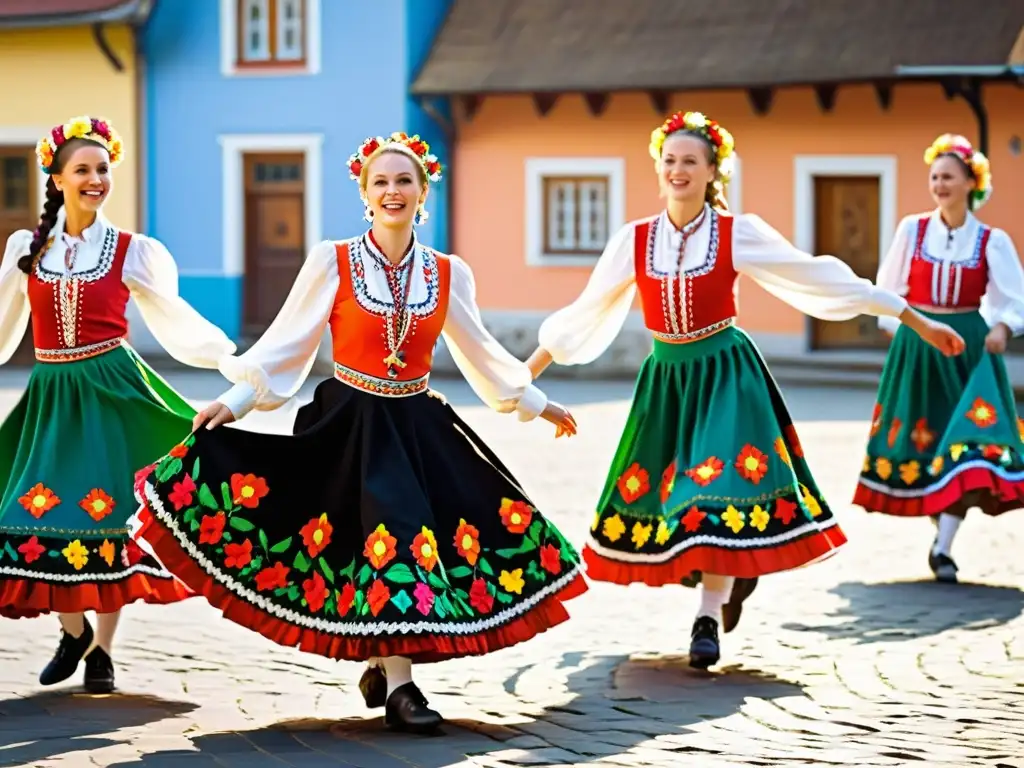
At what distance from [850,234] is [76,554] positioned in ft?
58.0

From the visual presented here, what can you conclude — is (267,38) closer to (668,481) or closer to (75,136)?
(75,136)

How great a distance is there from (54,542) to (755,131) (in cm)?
1787

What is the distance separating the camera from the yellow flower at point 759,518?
7312mm

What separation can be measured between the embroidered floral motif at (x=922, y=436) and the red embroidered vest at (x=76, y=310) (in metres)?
3.92

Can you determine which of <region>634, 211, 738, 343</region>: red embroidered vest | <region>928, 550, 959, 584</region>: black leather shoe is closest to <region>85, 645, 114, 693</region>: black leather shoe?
<region>634, 211, 738, 343</region>: red embroidered vest

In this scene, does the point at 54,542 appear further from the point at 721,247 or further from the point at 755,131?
the point at 755,131

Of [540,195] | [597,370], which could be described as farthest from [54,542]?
[540,195]

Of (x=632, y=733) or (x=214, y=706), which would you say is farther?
(x=214, y=706)

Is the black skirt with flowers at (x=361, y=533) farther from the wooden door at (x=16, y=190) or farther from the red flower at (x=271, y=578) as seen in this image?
the wooden door at (x=16, y=190)

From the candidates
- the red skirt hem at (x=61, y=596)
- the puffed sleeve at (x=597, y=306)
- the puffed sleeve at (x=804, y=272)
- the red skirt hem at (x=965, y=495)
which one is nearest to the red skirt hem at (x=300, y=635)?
the red skirt hem at (x=61, y=596)

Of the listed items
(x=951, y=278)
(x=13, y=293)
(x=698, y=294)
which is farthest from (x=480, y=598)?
(x=951, y=278)

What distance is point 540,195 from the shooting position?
25516 millimetres

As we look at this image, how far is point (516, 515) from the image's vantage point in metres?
6.45

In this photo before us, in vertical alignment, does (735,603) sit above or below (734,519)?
below
